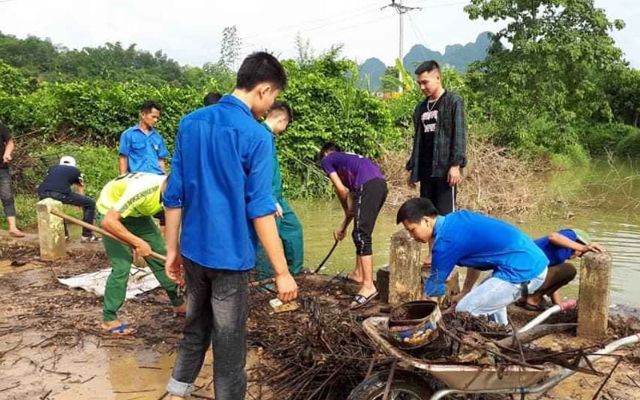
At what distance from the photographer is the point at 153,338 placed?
4.59 metres

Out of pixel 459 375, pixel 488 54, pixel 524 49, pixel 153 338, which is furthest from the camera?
pixel 488 54

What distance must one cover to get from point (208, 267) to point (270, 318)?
7.11 feet

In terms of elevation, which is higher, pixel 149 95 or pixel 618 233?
pixel 149 95

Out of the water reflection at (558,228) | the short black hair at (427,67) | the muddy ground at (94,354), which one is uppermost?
the short black hair at (427,67)

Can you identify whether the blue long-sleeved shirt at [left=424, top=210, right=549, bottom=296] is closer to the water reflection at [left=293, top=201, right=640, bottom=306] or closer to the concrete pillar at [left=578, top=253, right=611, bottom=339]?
the concrete pillar at [left=578, top=253, right=611, bottom=339]

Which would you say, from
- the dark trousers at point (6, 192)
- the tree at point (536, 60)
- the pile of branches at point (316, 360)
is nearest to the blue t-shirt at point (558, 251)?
the pile of branches at point (316, 360)

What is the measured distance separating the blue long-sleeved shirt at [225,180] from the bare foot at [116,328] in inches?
86.8

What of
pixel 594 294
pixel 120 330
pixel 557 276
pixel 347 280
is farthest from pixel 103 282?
pixel 594 294

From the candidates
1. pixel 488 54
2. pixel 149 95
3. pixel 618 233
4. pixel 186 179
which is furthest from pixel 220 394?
pixel 488 54

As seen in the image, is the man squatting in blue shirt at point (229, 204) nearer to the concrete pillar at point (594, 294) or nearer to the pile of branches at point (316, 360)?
the pile of branches at point (316, 360)

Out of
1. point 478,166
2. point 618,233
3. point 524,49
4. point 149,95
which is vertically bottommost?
point 618,233

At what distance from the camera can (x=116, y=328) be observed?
4.66m

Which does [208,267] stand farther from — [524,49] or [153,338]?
[524,49]

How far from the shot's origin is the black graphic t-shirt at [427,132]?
18.0ft
